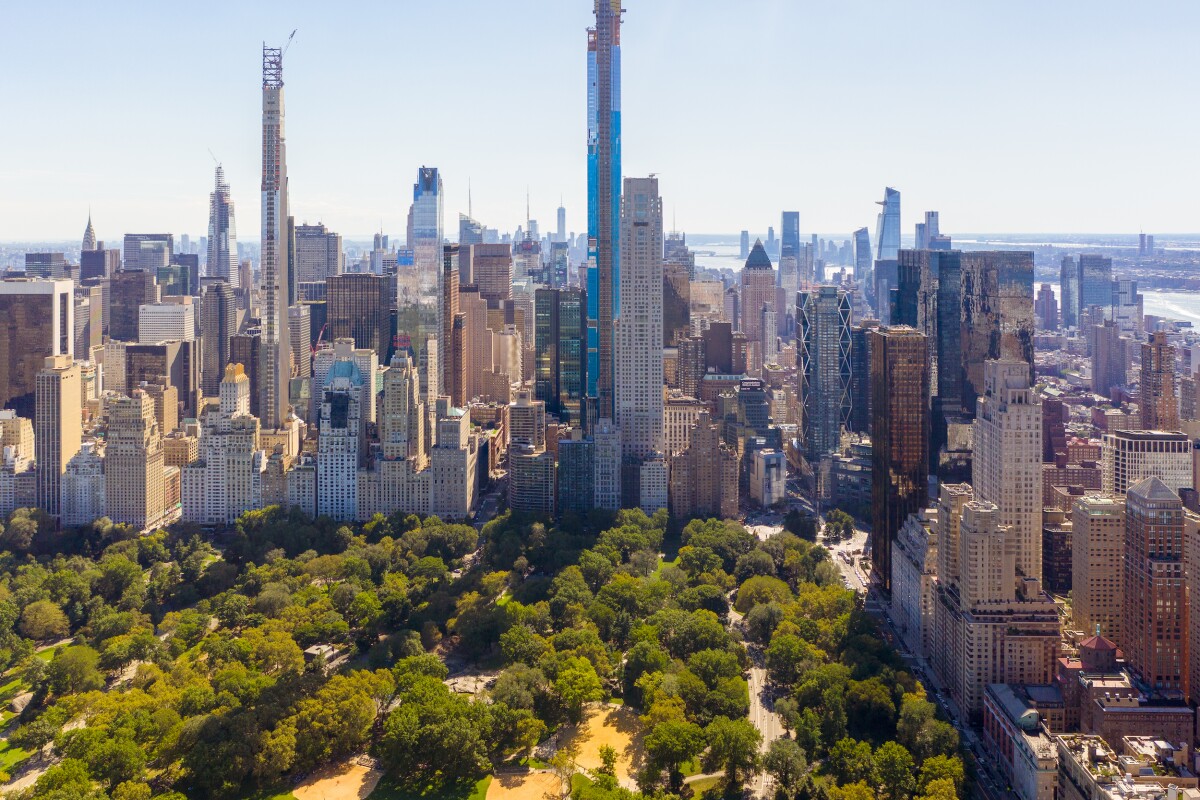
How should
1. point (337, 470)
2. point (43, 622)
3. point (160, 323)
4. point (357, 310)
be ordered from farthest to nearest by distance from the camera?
1. point (160, 323)
2. point (357, 310)
3. point (337, 470)
4. point (43, 622)

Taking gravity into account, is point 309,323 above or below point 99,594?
above

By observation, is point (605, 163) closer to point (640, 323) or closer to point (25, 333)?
point (640, 323)

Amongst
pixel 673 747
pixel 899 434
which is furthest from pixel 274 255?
pixel 673 747

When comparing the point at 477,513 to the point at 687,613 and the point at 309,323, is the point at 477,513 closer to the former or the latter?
the point at 687,613

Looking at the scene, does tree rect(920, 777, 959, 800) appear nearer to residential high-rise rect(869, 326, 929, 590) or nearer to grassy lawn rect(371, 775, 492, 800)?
grassy lawn rect(371, 775, 492, 800)

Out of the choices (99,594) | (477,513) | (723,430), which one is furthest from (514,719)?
(723,430)
